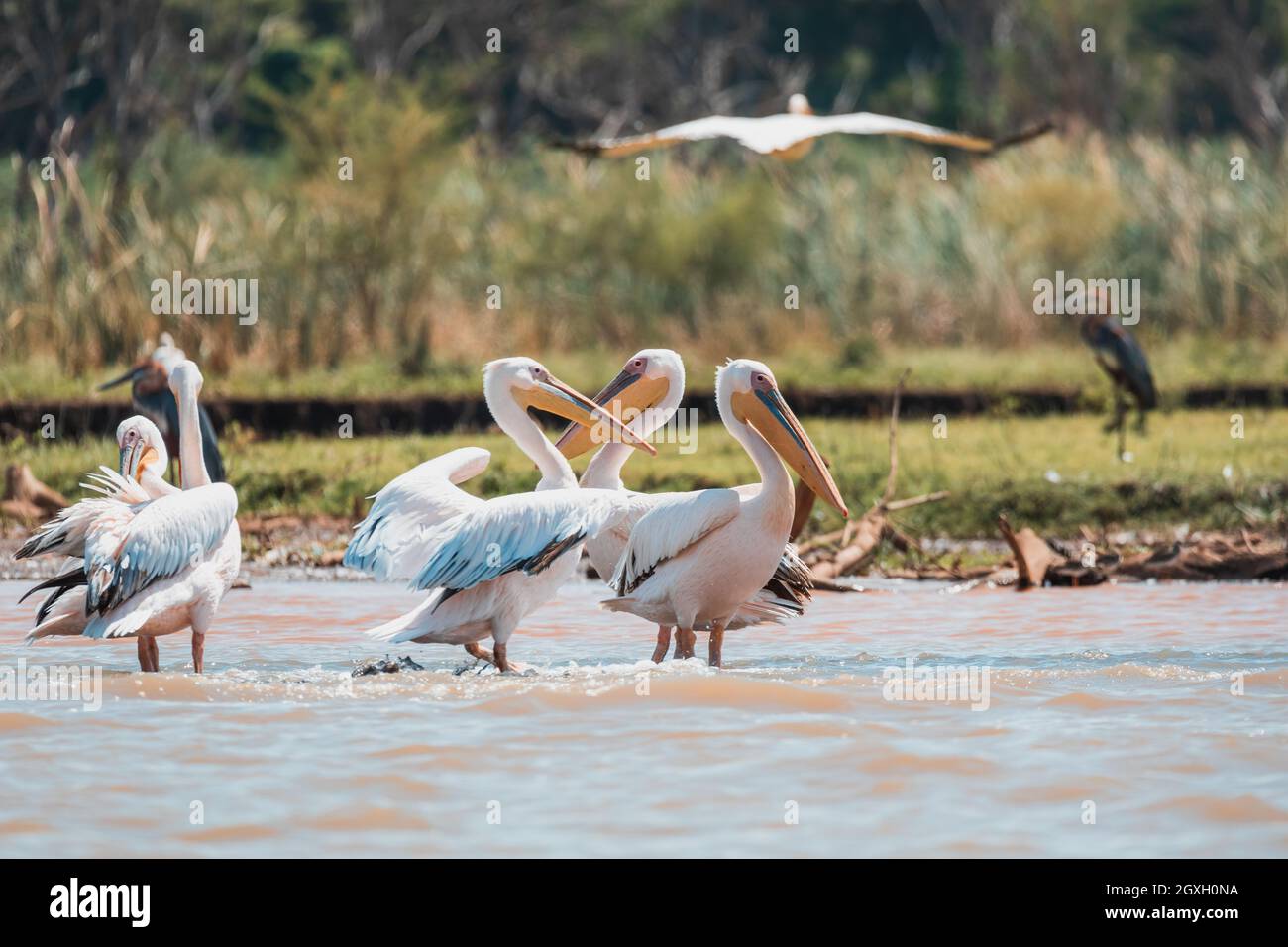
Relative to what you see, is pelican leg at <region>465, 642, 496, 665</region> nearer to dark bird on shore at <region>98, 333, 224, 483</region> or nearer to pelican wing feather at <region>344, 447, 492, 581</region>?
pelican wing feather at <region>344, 447, 492, 581</region>

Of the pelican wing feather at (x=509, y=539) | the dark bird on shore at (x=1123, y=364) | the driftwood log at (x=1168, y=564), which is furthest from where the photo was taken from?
the dark bird on shore at (x=1123, y=364)

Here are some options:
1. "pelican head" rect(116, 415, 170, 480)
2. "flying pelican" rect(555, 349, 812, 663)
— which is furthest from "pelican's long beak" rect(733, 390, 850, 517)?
"pelican head" rect(116, 415, 170, 480)

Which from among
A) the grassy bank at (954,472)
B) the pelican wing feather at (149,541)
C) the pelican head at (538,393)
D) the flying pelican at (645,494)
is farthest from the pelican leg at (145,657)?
the grassy bank at (954,472)

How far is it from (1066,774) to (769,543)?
5.12 feet

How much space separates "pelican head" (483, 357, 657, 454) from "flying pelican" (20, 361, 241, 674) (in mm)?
993

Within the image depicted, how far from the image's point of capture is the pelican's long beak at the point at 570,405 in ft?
23.5

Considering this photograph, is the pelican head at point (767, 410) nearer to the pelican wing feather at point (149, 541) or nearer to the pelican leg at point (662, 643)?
the pelican leg at point (662, 643)

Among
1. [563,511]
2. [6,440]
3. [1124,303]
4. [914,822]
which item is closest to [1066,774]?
[914,822]

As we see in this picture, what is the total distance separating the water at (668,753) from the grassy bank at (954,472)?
2.28 m

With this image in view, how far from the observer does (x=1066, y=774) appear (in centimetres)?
529

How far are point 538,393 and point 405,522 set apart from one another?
83 centimetres

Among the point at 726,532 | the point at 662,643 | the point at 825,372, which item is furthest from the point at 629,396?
the point at 825,372

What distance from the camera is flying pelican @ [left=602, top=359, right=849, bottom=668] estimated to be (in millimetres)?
6586
